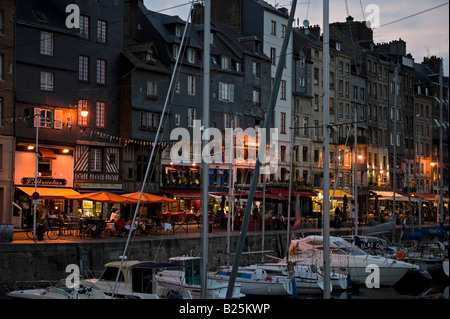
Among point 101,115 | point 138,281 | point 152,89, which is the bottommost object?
point 138,281

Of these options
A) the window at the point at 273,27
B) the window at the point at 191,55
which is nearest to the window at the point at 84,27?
the window at the point at 191,55

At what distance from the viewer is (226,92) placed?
61094 mm

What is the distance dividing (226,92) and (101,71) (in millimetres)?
13194

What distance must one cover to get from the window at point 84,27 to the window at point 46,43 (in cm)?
303

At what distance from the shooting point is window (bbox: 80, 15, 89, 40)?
1966 inches

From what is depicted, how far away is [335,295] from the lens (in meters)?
33.0

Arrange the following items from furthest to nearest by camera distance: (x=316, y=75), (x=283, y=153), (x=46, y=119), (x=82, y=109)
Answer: (x=316, y=75) < (x=283, y=153) < (x=82, y=109) < (x=46, y=119)

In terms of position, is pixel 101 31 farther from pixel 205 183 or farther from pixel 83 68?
pixel 205 183

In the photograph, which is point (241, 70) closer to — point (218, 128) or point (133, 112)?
point (218, 128)

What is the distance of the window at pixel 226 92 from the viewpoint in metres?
60.5

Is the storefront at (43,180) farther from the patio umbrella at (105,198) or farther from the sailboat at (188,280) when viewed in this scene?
the sailboat at (188,280)

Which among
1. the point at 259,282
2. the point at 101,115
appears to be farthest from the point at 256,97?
the point at 259,282

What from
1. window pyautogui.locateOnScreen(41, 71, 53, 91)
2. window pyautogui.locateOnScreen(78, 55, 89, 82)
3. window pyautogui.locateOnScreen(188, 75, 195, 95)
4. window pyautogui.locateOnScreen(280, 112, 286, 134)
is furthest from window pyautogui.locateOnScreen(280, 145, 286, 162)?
window pyautogui.locateOnScreen(41, 71, 53, 91)

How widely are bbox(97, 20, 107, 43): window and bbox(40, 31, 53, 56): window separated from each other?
4.57 m
